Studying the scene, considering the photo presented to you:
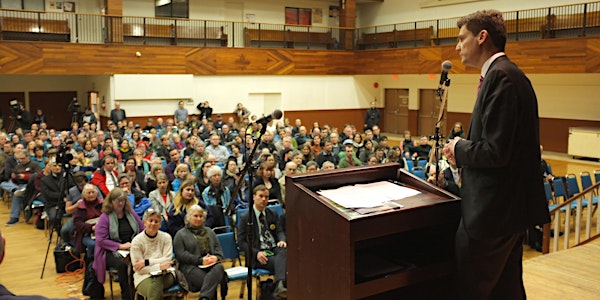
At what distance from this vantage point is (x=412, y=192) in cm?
221

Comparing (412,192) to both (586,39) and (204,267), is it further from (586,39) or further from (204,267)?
(586,39)

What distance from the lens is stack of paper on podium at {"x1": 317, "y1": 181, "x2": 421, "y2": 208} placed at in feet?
6.61

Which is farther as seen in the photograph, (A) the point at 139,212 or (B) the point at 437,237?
(A) the point at 139,212

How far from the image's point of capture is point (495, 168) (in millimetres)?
1950

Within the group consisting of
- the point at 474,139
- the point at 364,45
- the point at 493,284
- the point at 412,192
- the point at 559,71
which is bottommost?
the point at 493,284

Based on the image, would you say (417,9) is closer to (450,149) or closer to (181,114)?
(181,114)

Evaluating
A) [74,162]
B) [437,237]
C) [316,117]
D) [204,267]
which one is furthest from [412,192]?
[316,117]

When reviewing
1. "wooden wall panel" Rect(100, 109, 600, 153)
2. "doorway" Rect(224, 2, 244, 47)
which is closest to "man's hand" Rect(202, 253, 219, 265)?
"wooden wall panel" Rect(100, 109, 600, 153)

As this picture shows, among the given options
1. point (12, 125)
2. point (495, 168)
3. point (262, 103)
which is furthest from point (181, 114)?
point (495, 168)

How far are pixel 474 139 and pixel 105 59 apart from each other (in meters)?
16.6

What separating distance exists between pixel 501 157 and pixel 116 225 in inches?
177

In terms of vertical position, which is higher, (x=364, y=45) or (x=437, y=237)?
(x=364, y=45)

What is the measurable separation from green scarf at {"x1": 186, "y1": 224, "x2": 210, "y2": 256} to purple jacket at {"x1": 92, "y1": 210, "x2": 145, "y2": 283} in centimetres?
78

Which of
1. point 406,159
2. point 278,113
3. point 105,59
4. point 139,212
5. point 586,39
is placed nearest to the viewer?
point 278,113
